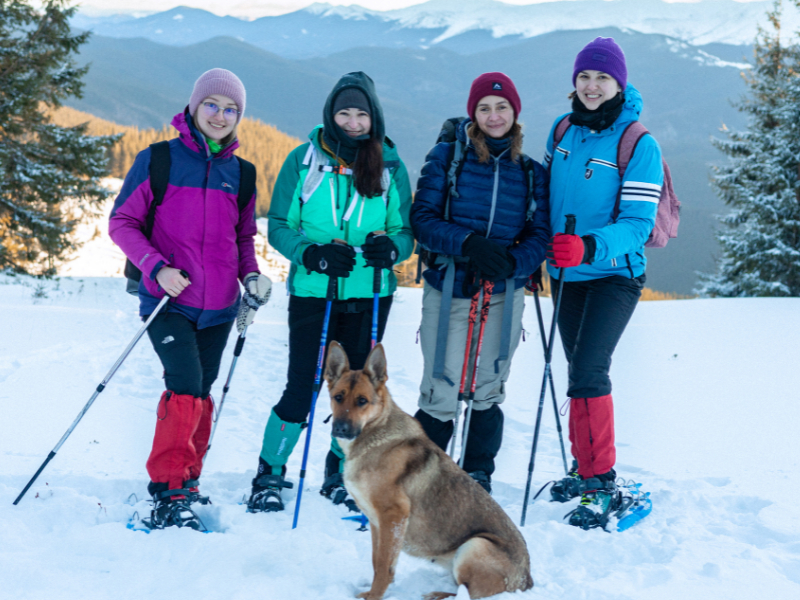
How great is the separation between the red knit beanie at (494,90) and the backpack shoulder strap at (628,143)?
2.44 feet

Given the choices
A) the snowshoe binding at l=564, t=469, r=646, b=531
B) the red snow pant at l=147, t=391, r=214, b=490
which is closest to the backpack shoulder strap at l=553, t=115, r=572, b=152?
the snowshoe binding at l=564, t=469, r=646, b=531

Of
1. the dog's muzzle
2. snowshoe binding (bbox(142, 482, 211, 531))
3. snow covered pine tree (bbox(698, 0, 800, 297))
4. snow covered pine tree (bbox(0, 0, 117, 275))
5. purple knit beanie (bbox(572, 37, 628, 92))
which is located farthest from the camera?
snow covered pine tree (bbox(698, 0, 800, 297))

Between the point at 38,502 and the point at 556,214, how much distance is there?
4004 mm

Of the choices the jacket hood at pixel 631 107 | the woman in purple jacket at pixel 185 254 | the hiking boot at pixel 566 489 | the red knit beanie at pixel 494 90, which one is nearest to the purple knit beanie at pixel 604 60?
the jacket hood at pixel 631 107

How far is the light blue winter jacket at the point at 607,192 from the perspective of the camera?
11.8ft

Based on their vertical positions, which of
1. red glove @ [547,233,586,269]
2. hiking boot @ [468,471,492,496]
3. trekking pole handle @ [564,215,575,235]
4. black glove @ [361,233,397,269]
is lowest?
hiking boot @ [468,471,492,496]

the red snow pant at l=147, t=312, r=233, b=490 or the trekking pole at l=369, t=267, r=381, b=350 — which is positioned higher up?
the trekking pole at l=369, t=267, r=381, b=350

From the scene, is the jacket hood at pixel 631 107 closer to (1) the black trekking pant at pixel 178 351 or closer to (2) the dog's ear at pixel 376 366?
(2) the dog's ear at pixel 376 366

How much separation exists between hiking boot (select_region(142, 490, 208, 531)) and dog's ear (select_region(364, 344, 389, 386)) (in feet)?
4.90

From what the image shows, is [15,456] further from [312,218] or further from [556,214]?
[556,214]

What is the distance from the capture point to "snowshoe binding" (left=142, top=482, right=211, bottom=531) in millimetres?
3340

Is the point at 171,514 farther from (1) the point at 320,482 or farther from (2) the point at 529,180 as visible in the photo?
(2) the point at 529,180

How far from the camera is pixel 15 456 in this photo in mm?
4199

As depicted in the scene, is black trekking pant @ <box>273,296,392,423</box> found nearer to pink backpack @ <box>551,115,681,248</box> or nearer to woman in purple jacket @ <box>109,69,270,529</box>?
woman in purple jacket @ <box>109,69,270,529</box>
